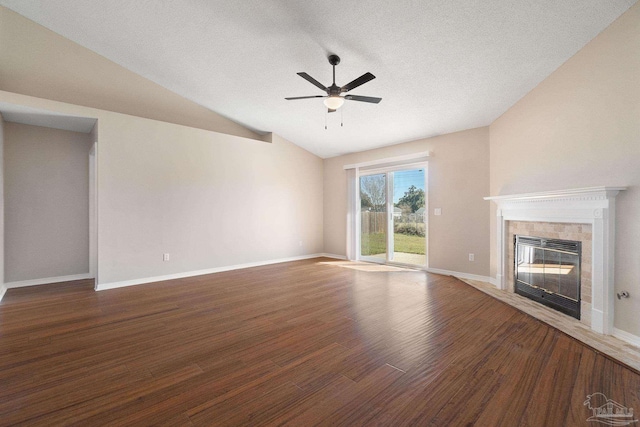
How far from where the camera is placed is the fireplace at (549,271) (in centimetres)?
292

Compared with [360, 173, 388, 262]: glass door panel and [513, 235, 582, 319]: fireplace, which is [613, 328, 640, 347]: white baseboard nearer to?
[513, 235, 582, 319]: fireplace

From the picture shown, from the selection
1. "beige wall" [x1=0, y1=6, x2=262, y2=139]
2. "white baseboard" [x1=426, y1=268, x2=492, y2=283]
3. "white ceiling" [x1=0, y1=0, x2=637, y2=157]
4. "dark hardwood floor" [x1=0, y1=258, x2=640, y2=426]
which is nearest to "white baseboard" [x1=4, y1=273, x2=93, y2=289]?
"dark hardwood floor" [x1=0, y1=258, x2=640, y2=426]

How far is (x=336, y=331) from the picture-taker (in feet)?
8.48

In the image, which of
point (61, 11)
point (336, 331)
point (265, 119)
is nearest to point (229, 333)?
point (336, 331)

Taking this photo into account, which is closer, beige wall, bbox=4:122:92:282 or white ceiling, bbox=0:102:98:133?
white ceiling, bbox=0:102:98:133

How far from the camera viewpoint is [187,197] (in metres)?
4.93

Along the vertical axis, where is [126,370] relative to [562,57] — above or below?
below

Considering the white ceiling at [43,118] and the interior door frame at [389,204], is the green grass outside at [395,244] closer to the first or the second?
the interior door frame at [389,204]

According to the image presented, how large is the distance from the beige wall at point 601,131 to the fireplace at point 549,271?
0.45m

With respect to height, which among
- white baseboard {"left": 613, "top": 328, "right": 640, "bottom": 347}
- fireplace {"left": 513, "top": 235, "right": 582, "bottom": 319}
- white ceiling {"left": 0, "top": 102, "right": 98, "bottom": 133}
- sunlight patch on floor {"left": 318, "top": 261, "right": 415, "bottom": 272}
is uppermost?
white ceiling {"left": 0, "top": 102, "right": 98, "bottom": 133}

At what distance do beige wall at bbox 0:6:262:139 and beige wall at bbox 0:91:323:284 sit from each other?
63cm

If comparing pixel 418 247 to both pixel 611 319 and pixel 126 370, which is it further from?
pixel 126 370

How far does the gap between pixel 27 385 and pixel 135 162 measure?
3448mm

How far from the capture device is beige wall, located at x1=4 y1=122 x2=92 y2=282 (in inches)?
167
